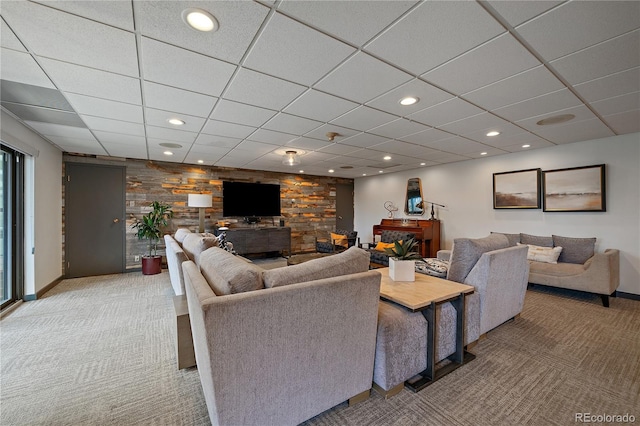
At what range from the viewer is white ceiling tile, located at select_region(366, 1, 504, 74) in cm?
142

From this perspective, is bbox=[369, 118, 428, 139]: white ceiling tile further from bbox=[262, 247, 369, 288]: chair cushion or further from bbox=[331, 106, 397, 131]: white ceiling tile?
bbox=[262, 247, 369, 288]: chair cushion

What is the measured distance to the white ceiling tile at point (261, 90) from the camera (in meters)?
2.13

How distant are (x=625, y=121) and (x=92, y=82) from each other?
5752mm

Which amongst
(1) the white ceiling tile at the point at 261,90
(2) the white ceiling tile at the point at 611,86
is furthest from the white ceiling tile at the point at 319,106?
(2) the white ceiling tile at the point at 611,86

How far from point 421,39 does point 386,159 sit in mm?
3866

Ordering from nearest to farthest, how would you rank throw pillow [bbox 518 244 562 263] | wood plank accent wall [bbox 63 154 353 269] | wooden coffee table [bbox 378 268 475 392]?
wooden coffee table [bbox 378 268 475 392] → throw pillow [bbox 518 244 562 263] → wood plank accent wall [bbox 63 154 353 269]

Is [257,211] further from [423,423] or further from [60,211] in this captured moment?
[423,423]

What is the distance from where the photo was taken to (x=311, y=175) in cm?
774

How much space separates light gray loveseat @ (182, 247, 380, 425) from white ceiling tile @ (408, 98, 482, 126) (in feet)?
6.42

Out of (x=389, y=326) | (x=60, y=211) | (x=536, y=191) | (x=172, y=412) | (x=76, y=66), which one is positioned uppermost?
(x=76, y=66)

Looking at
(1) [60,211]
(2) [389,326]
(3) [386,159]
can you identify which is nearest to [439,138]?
(3) [386,159]

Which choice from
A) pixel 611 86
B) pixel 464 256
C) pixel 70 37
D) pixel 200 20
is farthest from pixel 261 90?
pixel 611 86

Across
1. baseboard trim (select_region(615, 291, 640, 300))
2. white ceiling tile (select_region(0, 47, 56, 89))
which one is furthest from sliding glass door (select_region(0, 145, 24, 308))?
baseboard trim (select_region(615, 291, 640, 300))

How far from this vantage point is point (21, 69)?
1.96 metres
